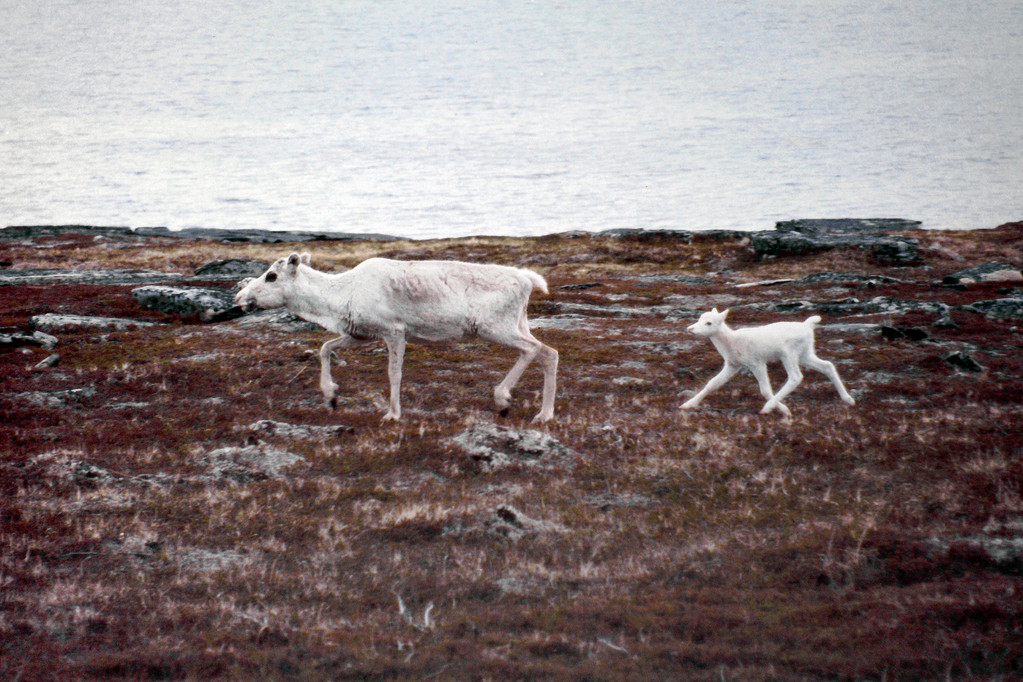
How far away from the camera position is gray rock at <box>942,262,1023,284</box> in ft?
142

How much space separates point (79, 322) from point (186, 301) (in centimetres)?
490

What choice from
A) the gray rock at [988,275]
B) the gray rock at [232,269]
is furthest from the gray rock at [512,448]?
the gray rock at [232,269]

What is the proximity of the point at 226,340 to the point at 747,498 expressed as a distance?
65.4 feet

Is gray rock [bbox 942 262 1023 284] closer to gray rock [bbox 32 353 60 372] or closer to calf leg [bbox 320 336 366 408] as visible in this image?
calf leg [bbox 320 336 366 408]

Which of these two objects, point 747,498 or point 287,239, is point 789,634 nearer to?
point 747,498

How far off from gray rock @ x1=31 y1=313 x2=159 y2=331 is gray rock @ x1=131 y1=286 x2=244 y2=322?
2.57 metres

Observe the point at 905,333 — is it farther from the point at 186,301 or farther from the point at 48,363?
the point at 186,301

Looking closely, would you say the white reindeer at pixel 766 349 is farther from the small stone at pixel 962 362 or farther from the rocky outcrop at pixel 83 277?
the rocky outcrop at pixel 83 277

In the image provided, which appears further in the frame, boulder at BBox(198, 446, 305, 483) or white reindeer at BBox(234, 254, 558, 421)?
white reindeer at BBox(234, 254, 558, 421)

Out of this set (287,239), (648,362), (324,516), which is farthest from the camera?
(287,239)

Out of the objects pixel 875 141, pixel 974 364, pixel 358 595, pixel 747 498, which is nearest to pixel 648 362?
pixel 974 364

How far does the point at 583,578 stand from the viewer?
11953 mm

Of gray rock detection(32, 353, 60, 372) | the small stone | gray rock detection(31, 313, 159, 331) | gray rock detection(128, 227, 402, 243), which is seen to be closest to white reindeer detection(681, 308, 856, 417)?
the small stone

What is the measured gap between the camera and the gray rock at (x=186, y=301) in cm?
3534
